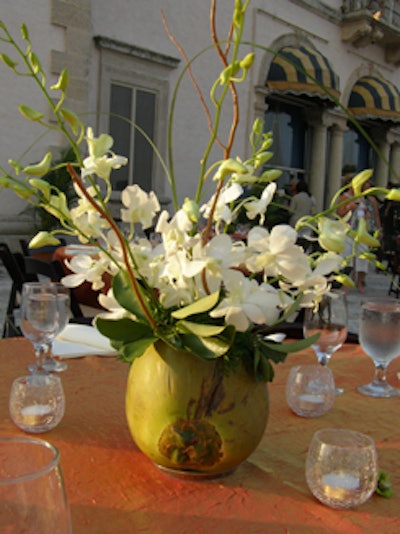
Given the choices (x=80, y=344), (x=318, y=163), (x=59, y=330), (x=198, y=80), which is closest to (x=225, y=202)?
(x=59, y=330)

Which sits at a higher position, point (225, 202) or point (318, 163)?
point (318, 163)

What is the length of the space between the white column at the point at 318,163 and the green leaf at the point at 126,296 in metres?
12.0

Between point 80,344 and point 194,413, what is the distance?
0.75 m

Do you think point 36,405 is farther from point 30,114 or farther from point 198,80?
point 198,80

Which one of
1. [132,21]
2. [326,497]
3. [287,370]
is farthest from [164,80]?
[326,497]

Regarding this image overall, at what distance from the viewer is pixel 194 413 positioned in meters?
0.73

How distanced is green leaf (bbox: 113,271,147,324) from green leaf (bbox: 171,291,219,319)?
0.06 metres

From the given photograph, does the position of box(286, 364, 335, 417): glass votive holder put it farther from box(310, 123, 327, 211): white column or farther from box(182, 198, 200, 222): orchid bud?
box(310, 123, 327, 211): white column

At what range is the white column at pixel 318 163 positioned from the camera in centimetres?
1250

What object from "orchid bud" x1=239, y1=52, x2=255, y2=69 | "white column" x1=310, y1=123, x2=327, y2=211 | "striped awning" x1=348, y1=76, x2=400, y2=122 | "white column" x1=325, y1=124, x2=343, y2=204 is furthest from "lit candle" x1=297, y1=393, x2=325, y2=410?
"striped awning" x1=348, y1=76, x2=400, y2=122

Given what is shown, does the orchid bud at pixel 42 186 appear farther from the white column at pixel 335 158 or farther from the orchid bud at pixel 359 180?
the white column at pixel 335 158

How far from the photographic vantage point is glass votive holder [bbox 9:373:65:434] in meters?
0.90

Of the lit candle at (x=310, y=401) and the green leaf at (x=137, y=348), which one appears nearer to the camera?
the green leaf at (x=137, y=348)

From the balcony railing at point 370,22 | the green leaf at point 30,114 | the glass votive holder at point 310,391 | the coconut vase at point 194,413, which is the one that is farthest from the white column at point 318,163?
the green leaf at point 30,114
